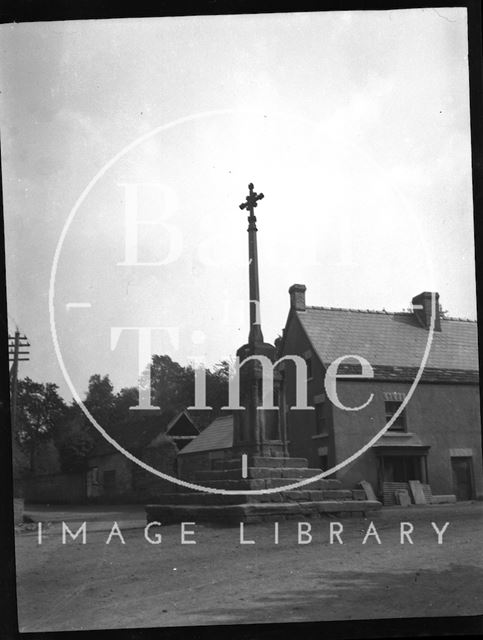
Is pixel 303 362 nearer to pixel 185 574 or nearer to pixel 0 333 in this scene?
pixel 185 574

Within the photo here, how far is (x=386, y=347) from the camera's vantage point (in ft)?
19.5

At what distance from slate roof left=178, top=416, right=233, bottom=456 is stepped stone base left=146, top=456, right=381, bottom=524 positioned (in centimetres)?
16

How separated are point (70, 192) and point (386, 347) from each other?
8.22 feet

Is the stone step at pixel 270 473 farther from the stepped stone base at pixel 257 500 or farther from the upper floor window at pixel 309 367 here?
the upper floor window at pixel 309 367

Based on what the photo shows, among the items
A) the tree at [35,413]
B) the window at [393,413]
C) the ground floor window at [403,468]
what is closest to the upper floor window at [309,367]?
the window at [393,413]

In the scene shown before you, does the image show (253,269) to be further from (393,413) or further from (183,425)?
(393,413)

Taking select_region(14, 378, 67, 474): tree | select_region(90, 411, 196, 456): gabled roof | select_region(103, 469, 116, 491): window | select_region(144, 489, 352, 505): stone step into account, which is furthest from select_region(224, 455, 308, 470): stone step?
select_region(14, 378, 67, 474): tree

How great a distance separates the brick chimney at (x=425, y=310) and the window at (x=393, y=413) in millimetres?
605

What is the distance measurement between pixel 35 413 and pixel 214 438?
1.26m

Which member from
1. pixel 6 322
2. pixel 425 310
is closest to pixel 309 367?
pixel 425 310

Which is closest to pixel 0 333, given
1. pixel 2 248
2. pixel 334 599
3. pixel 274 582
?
pixel 2 248

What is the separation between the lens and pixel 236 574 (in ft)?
18.4

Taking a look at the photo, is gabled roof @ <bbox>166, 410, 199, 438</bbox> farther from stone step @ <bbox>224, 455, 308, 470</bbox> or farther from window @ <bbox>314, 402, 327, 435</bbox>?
window @ <bbox>314, 402, 327, 435</bbox>

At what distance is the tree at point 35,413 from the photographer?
571 centimetres
